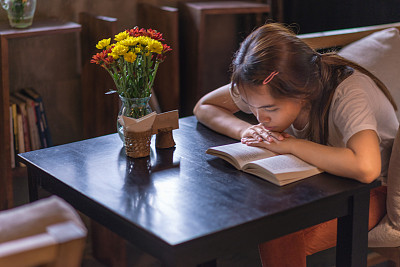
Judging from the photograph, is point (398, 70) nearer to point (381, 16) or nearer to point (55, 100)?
point (381, 16)

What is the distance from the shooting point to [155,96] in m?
3.15

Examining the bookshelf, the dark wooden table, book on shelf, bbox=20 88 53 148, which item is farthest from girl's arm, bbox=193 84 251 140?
book on shelf, bbox=20 88 53 148

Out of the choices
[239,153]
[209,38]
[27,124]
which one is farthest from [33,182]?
[209,38]

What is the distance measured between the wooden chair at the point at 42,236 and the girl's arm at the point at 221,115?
3.50ft

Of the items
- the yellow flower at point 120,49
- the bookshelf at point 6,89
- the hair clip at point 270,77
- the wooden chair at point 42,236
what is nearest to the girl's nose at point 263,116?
the hair clip at point 270,77

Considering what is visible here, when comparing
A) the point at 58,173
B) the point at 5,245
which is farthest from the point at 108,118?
the point at 5,245

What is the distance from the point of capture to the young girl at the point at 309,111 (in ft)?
5.37

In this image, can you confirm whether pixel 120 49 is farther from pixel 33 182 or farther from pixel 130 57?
pixel 33 182

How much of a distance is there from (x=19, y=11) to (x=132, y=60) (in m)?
1.07

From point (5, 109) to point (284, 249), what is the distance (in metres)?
1.32

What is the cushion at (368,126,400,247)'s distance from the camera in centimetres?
181

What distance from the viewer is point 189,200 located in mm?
1463

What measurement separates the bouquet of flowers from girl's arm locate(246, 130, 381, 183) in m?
0.47

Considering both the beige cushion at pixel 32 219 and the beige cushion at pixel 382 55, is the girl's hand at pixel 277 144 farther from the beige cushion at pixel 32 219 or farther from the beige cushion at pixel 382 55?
the beige cushion at pixel 32 219
